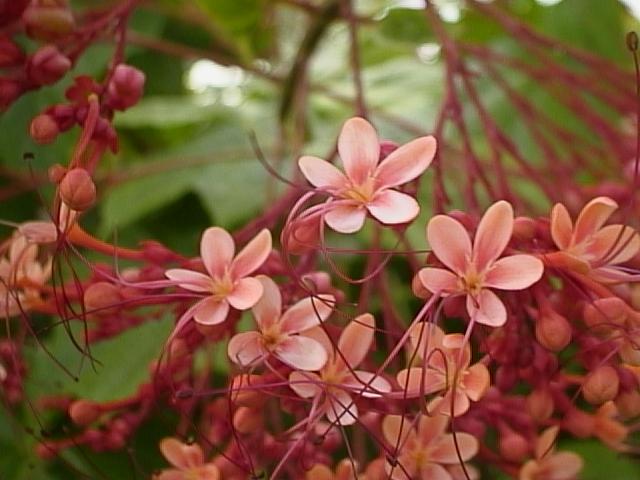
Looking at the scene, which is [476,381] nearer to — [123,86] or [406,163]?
[406,163]

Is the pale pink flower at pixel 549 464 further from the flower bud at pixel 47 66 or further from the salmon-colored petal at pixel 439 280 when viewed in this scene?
the flower bud at pixel 47 66

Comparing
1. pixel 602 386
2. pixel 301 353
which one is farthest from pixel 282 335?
pixel 602 386

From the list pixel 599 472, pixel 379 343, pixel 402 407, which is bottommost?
pixel 599 472

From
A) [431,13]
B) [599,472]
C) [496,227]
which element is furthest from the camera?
[599,472]

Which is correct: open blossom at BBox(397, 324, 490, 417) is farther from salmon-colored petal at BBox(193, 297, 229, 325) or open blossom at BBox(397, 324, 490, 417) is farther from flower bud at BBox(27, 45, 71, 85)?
flower bud at BBox(27, 45, 71, 85)

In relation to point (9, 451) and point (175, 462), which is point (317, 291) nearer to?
point (175, 462)

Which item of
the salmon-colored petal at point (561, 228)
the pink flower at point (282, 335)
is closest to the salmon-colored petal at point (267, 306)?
the pink flower at point (282, 335)

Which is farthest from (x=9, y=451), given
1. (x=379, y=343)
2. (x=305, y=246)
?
(x=305, y=246)

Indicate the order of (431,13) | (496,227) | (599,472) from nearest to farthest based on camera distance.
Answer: (496,227) < (431,13) < (599,472)
